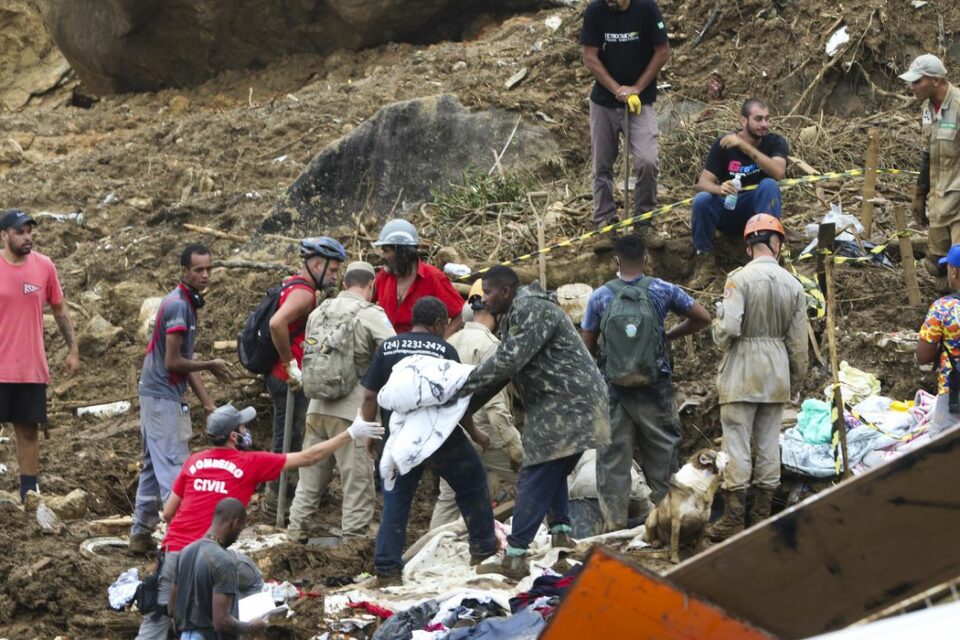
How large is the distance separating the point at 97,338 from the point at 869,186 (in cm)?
707

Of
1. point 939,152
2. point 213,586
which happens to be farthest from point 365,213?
point 213,586

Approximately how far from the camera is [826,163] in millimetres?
12102

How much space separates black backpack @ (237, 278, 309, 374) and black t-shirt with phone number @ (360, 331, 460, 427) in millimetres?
1640

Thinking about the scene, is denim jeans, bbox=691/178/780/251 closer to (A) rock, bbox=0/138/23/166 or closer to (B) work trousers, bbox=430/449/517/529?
(B) work trousers, bbox=430/449/517/529

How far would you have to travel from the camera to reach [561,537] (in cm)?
782

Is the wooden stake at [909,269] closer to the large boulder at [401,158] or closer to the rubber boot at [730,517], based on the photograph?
the rubber boot at [730,517]

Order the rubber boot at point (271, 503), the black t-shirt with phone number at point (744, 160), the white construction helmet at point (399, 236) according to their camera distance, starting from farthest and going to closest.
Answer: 1. the black t-shirt with phone number at point (744, 160)
2. the rubber boot at point (271, 503)
3. the white construction helmet at point (399, 236)

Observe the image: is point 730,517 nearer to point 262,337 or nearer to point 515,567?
point 515,567

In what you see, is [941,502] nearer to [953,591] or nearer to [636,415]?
[953,591]

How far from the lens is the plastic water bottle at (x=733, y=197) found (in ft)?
32.3

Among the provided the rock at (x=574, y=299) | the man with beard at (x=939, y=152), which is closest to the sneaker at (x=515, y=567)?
the rock at (x=574, y=299)

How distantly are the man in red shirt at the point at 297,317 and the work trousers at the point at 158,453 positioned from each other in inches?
30.3

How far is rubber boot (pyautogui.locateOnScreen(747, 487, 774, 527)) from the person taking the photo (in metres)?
8.29

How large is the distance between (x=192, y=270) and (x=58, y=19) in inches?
577
